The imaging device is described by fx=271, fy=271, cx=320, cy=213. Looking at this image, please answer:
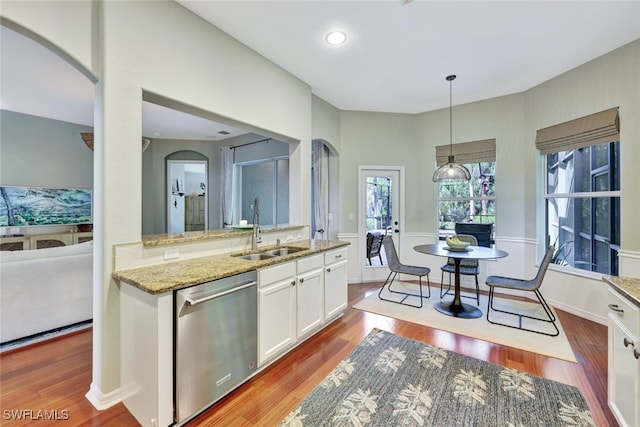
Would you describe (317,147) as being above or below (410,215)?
above

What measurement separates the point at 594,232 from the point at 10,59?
271 inches

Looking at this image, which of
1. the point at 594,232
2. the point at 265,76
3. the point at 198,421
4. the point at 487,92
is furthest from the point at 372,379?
the point at 487,92

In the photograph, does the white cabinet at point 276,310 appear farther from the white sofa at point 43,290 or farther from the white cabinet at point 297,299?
the white sofa at point 43,290

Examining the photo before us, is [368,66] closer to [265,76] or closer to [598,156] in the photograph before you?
[265,76]

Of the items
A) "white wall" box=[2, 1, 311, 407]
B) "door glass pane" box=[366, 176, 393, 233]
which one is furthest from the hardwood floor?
"door glass pane" box=[366, 176, 393, 233]

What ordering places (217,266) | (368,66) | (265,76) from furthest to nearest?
A: (368,66) < (265,76) < (217,266)

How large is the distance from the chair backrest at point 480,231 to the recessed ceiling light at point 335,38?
3.37m

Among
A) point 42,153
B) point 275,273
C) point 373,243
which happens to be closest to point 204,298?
point 275,273

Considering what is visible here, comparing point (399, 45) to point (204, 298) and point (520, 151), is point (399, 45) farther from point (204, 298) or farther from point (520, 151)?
point (204, 298)

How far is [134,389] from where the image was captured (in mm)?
1730

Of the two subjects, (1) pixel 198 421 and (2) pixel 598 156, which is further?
(2) pixel 598 156

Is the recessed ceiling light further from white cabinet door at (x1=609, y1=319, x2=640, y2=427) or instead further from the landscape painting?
the landscape painting

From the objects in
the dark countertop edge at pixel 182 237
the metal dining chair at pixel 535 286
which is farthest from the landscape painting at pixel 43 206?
the metal dining chair at pixel 535 286

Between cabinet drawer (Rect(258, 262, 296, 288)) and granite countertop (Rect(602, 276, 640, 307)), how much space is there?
2.14 meters
